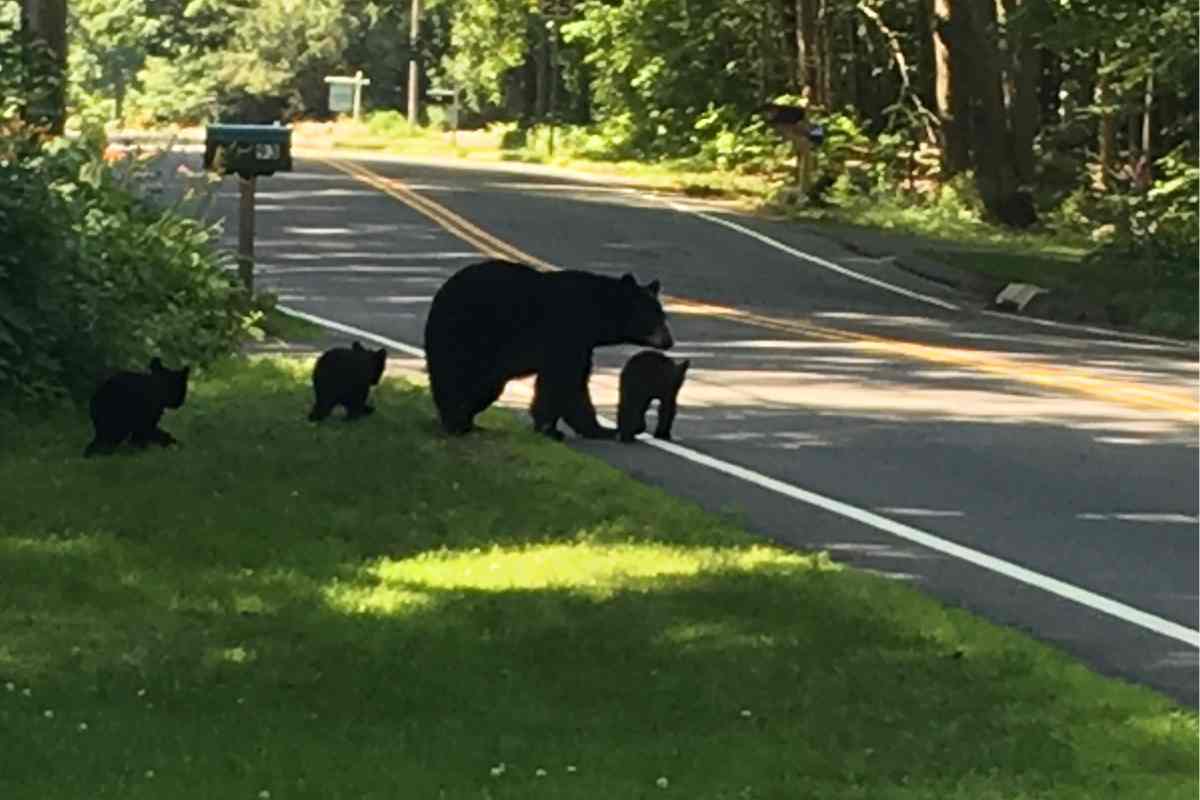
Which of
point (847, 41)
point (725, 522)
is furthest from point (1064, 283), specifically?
point (847, 41)

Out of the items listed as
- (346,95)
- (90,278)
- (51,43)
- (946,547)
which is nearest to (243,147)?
(51,43)

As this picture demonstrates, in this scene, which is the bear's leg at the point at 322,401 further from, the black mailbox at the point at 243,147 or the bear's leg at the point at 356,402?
the black mailbox at the point at 243,147

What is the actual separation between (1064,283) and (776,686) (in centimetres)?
1972

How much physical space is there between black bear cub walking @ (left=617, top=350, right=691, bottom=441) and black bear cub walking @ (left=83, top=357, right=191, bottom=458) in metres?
2.53

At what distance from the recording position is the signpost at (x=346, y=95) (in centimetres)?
7619

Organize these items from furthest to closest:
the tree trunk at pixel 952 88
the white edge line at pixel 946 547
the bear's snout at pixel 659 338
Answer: the tree trunk at pixel 952 88, the bear's snout at pixel 659 338, the white edge line at pixel 946 547

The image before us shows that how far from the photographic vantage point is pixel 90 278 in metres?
14.1

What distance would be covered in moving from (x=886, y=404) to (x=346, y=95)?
64271 millimetres

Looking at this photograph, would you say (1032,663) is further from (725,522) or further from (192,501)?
(192,501)

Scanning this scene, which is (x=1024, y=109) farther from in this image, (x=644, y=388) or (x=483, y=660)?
(x=483, y=660)

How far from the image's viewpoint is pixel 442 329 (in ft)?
41.3

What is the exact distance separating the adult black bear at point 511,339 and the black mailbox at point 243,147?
4.94m

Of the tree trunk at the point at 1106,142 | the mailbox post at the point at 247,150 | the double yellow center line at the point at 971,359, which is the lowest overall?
the double yellow center line at the point at 971,359

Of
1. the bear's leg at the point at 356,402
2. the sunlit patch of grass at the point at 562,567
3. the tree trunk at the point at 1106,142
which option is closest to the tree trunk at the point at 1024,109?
the tree trunk at the point at 1106,142
